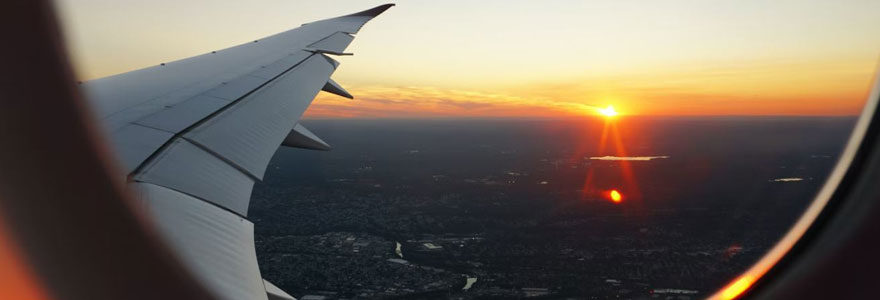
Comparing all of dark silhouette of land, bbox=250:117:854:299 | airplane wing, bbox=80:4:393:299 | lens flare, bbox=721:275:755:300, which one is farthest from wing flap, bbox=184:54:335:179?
dark silhouette of land, bbox=250:117:854:299

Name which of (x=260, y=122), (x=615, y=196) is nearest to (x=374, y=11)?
(x=260, y=122)

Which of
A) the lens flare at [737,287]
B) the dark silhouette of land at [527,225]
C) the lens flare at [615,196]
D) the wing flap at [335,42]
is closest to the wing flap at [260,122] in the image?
the wing flap at [335,42]

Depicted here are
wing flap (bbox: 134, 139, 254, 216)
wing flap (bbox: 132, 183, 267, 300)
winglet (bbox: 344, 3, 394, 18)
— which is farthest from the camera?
winglet (bbox: 344, 3, 394, 18)

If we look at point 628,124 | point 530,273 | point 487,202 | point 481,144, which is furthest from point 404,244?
point 628,124

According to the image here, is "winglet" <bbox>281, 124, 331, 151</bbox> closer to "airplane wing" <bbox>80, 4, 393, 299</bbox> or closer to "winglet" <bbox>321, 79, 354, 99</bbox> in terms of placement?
"airplane wing" <bbox>80, 4, 393, 299</bbox>

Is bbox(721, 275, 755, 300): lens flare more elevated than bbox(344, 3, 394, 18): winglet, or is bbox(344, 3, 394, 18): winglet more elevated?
bbox(344, 3, 394, 18): winglet

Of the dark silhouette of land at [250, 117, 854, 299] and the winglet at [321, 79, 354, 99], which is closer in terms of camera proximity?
the winglet at [321, 79, 354, 99]

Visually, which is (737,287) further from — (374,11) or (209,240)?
(374,11)

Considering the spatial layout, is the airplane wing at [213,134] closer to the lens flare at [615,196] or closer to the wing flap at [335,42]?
the wing flap at [335,42]
